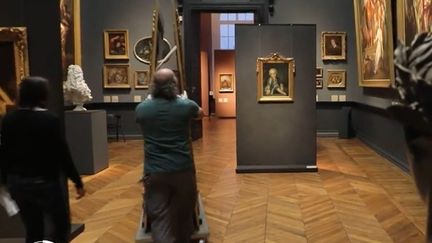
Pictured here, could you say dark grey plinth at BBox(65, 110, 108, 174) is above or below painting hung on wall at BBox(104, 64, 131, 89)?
below

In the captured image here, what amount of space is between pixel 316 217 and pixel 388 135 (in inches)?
219

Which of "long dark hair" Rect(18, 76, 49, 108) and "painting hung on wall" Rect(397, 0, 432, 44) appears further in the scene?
"painting hung on wall" Rect(397, 0, 432, 44)

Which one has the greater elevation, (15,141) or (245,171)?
(15,141)

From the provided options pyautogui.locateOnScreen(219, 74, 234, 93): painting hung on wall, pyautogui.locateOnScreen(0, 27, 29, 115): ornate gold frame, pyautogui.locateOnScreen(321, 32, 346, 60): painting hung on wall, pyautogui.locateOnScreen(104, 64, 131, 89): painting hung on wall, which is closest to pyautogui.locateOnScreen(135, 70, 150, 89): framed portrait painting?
pyautogui.locateOnScreen(104, 64, 131, 89): painting hung on wall

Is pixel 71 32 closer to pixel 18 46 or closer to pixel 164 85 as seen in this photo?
pixel 18 46

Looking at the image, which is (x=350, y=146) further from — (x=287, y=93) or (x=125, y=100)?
(x=125, y=100)

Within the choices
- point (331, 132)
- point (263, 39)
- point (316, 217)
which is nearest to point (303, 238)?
point (316, 217)

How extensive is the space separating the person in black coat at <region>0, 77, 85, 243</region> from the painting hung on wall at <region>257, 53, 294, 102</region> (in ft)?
20.8

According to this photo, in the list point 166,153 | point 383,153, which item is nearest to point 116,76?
point 383,153

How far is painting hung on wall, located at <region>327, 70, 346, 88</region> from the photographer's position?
15.7 metres

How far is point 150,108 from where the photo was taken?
458 cm

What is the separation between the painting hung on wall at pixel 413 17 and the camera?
23.6 ft

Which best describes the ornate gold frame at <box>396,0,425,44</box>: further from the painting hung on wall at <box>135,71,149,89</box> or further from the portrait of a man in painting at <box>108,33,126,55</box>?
the portrait of a man in painting at <box>108,33,126,55</box>

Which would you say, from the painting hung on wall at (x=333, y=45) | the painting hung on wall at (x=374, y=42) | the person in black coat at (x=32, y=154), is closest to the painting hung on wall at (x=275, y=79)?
the painting hung on wall at (x=374, y=42)
